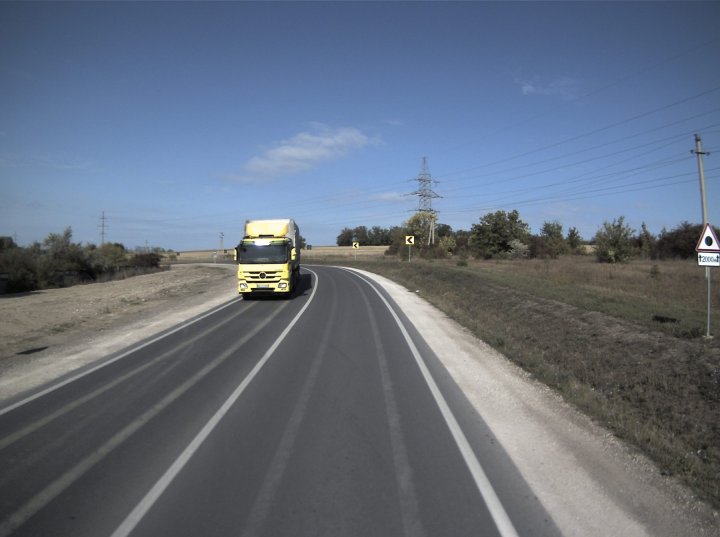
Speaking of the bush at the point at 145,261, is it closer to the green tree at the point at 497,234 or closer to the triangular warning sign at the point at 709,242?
the green tree at the point at 497,234

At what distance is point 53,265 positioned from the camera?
40.2 m

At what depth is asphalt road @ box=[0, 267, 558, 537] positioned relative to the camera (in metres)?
3.84

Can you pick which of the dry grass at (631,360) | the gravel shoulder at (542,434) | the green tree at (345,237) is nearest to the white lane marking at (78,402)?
the gravel shoulder at (542,434)

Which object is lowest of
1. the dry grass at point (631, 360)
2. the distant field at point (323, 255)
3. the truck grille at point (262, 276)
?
the dry grass at point (631, 360)

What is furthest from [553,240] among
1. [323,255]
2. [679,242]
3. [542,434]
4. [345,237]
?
[345,237]

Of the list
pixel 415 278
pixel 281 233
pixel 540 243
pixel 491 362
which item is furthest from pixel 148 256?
pixel 491 362

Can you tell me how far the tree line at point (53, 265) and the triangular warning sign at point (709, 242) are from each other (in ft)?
135

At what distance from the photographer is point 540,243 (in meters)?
68.9

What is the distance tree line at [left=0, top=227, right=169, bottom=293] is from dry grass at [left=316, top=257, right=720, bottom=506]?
33123 mm

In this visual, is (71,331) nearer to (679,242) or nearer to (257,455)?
(257,455)

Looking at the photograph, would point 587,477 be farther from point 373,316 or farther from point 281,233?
point 281,233

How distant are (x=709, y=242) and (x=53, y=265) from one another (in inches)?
1760

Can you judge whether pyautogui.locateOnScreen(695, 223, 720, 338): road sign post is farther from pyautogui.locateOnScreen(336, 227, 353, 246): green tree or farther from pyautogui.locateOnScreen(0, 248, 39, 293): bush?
pyautogui.locateOnScreen(336, 227, 353, 246): green tree

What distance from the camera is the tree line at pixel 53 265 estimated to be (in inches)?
1403
